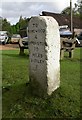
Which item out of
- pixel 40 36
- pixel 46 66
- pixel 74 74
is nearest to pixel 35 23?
pixel 40 36

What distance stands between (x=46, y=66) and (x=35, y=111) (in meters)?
0.88

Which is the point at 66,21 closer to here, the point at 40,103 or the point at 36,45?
the point at 36,45

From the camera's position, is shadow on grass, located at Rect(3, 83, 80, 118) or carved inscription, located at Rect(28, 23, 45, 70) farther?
carved inscription, located at Rect(28, 23, 45, 70)

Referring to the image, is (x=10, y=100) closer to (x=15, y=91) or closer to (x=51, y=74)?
(x=15, y=91)

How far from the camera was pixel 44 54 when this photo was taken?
582 centimetres

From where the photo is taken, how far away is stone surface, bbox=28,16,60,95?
5.78 meters

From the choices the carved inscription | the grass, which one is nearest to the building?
the grass

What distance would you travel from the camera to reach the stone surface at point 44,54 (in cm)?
578

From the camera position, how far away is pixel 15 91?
649cm

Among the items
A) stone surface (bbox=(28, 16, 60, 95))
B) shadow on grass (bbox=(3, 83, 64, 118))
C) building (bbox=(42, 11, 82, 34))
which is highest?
building (bbox=(42, 11, 82, 34))

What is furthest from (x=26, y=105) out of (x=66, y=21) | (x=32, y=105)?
(x=66, y=21)

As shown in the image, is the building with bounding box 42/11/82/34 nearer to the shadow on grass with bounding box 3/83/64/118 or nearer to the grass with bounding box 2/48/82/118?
the grass with bounding box 2/48/82/118

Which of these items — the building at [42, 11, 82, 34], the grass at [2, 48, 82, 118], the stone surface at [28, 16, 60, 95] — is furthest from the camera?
the building at [42, 11, 82, 34]

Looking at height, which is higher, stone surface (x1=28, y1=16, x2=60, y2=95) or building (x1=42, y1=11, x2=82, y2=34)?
building (x1=42, y1=11, x2=82, y2=34)
